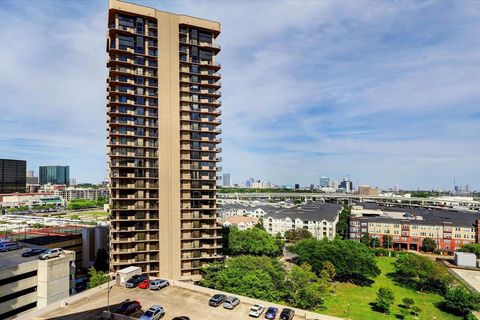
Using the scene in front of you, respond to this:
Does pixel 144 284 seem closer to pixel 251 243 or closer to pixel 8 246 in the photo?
pixel 8 246

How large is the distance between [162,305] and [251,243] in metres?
58.6

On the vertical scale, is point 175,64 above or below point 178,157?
above

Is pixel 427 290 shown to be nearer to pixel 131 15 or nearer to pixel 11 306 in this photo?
pixel 11 306

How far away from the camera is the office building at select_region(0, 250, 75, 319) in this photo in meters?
47.4

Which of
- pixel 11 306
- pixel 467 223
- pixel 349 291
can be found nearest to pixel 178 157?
pixel 11 306

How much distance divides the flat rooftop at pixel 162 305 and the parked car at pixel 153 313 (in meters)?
0.75

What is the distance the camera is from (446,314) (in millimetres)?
63500

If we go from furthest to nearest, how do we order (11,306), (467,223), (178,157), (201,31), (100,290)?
(467,223)
(201,31)
(178,157)
(11,306)
(100,290)

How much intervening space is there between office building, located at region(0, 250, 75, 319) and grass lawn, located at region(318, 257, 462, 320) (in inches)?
1938

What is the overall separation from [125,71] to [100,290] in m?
45.3

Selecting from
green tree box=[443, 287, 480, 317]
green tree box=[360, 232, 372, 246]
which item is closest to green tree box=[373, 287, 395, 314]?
green tree box=[443, 287, 480, 317]

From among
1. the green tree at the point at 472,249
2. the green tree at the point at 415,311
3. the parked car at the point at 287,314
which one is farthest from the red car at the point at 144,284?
the green tree at the point at 472,249

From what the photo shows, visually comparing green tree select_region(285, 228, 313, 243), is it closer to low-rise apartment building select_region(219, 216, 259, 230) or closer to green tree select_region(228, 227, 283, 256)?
low-rise apartment building select_region(219, 216, 259, 230)

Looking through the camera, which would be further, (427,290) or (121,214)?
(427,290)
